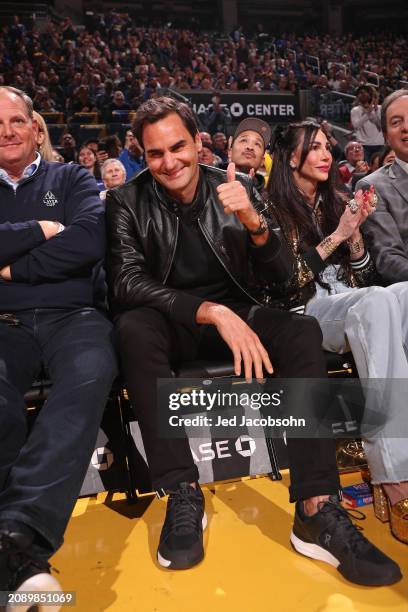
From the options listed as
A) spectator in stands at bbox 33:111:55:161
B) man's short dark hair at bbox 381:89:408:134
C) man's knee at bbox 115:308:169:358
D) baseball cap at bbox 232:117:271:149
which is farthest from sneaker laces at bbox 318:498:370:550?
baseball cap at bbox 232:117:271:149

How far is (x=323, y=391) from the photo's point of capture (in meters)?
1.90

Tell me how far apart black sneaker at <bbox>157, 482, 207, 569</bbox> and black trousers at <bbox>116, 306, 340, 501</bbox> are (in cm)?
5

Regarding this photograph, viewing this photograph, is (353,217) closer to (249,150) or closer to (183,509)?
(183,509)

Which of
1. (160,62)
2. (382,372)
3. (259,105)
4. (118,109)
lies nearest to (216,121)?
(259,105)

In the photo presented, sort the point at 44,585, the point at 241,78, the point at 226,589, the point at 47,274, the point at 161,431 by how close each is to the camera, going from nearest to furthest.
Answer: the point at 44,585 → the point at 226,589 → the point at 161,431 → the point at 47,274 → the point at 241,78

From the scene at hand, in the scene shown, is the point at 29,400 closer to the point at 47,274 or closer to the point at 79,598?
the point at 47,274

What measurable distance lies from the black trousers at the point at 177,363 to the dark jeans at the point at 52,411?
107 millimetres

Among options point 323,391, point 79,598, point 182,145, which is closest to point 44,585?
→ point 79,598

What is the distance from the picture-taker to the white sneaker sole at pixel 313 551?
166 cm

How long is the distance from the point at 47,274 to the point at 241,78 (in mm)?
14556

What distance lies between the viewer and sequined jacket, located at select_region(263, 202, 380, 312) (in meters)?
2.27

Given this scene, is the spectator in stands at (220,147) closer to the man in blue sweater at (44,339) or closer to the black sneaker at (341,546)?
the man in blue sweater at (44,339)

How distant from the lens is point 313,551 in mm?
1706

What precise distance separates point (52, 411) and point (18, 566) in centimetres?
43
